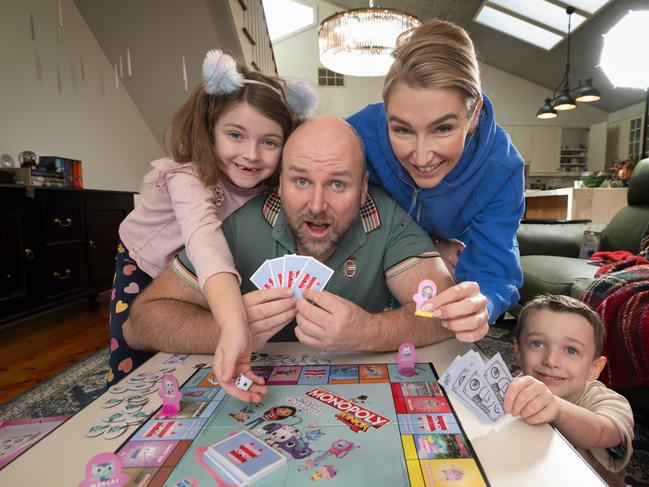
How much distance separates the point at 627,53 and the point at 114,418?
4129 mm

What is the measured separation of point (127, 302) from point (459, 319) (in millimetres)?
1120

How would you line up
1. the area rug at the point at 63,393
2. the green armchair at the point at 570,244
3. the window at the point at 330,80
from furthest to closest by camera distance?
1. the window at the point at 330,80
2. the green armchair at the point at 570,244
3. the area rug at the point at 63,393

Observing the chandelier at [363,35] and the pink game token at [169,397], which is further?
the chandelier at [363,35]

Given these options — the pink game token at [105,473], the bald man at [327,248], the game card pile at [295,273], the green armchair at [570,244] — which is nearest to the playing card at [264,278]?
the game card pile at [295,273]

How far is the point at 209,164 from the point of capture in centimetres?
138

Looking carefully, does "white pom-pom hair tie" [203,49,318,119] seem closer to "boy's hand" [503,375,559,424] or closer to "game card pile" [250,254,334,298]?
"game card pile" [250,254,334,298]

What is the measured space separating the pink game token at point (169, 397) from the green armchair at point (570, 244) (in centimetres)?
193

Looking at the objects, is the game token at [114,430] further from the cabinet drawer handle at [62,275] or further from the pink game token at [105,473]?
the cabinet drawer handle at [62,275]

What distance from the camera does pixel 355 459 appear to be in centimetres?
64

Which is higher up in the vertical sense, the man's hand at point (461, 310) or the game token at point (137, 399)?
the man's hand at point (461, 310)

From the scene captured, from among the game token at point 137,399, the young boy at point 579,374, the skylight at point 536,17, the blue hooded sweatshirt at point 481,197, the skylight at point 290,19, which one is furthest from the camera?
the skylight at point 290,19

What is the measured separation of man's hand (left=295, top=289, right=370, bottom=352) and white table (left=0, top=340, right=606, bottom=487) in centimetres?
27

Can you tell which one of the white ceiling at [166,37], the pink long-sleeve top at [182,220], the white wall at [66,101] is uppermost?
the white ceiling at [166,37]

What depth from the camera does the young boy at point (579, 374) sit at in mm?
958
